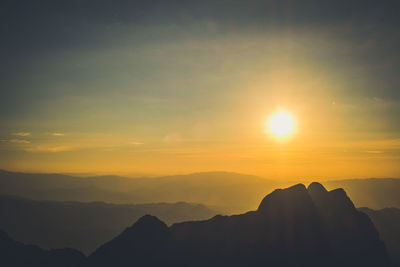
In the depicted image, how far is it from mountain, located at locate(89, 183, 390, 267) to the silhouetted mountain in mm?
7365

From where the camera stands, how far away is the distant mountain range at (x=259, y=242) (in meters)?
108

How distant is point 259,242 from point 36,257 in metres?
80.0

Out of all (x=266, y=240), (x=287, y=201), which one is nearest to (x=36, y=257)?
(x=266, y=240)

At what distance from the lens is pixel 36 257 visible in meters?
121

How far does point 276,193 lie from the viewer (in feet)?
385

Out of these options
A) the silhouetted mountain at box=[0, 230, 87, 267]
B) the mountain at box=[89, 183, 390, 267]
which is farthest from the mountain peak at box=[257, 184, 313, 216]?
the silhouetted mountain at box=[0, 230, 87, 267]

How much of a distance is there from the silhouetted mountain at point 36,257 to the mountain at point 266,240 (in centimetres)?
737

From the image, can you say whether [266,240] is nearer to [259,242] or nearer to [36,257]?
[259,242]

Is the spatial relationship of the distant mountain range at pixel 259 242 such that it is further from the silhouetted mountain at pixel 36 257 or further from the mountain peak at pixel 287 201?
the silhouetted mountain at pixel 36 257

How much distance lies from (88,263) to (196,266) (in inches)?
1473

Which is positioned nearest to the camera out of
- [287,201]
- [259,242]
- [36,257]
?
[259,242]

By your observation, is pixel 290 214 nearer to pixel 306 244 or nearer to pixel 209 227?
pixel 306 244

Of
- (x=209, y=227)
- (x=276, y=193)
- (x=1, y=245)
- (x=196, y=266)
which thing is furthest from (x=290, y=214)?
(x=1, y=245)

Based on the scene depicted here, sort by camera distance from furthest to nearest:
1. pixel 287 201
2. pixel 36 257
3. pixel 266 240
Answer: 1. pixel 36 257
2. pixel 287 201
3. pixel 266 240
